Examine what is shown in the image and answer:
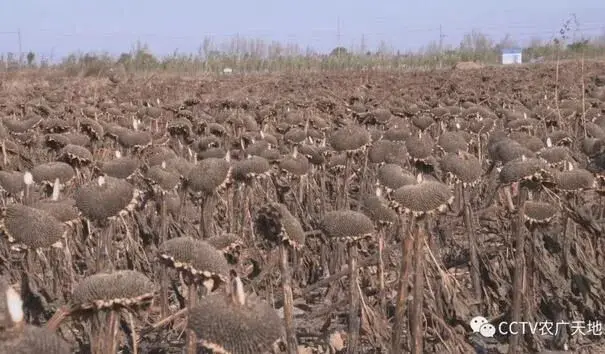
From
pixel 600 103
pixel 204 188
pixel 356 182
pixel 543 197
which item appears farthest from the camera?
pixel 600 103

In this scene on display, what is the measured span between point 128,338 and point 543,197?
219 cm

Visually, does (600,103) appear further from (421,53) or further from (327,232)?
(421,53)

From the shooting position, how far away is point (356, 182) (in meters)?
7.16

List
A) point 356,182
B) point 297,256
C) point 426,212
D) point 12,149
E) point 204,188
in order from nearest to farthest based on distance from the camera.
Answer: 1. point 426,212
2. point 204,188
3. point 297,256
4. point 12,149
5. point 356,182

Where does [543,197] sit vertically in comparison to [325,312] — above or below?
above

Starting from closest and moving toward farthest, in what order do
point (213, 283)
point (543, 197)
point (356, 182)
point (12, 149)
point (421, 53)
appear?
point (213, 283) < point (543, 197) < point (12, 149) < point (356, 182) < point (421, 53)

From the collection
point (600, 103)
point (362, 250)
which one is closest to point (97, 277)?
point (362, 250)

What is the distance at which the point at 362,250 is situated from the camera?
5.27m

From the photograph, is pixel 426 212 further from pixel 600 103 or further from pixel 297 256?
pixel 600 103

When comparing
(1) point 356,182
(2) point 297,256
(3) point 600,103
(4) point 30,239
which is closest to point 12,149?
(2) point 297,256

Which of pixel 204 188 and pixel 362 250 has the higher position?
pixel 204 188

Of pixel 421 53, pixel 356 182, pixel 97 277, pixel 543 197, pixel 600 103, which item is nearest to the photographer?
pixel 97 277

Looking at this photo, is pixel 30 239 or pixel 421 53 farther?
pixel 421 53

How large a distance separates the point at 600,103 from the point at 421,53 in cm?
3051
